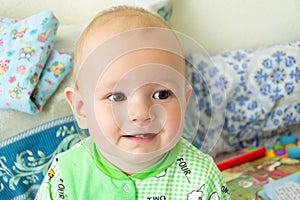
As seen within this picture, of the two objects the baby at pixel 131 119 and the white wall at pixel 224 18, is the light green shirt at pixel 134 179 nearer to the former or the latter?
the baby at pixel 131 119

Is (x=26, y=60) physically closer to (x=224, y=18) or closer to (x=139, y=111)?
(x=139, y=111)

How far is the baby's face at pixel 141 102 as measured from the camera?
614 millimetres

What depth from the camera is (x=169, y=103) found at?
2.18ft

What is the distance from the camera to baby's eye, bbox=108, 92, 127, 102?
63 cm

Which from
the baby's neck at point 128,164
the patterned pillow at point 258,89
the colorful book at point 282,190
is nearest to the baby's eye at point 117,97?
the baby's neck at point 128,164

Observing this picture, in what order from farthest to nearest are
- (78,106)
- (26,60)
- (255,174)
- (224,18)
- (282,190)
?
(224,18) → (255,174) → (282,190) → (26,60) → (78,106)

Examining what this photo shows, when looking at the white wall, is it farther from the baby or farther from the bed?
the baby

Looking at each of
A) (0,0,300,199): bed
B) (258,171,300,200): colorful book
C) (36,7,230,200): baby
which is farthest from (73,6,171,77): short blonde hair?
(258,171,300,200): colorful book

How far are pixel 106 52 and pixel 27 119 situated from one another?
21.3 inches

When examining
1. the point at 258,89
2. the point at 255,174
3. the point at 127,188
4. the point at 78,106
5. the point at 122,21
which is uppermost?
the point at 122,21

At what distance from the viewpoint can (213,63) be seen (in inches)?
44.5

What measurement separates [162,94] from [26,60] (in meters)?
0.55

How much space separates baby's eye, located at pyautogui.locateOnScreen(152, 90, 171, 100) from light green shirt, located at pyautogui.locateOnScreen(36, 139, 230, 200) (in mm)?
156

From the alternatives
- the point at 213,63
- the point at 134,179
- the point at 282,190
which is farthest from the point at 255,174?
the point at 134,179
